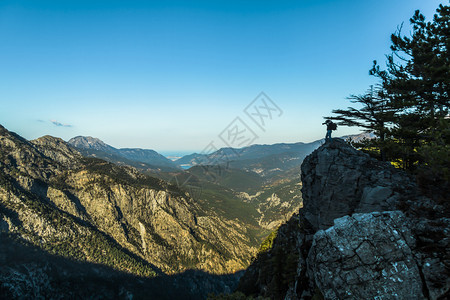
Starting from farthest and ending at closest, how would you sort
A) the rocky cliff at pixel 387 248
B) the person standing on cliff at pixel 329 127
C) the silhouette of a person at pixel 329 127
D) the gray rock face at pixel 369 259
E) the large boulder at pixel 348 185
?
the silhouette of a person at pixel 329 127, the person standing on cliff at pixel 329 127, the large boulder at pixel 348 185, the gray rock face at pixel 369 259, the rocky cliff at pixel 387 248

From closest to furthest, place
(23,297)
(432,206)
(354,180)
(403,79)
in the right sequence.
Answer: (432,206) < (354,180) < (403,79) < (23,297)

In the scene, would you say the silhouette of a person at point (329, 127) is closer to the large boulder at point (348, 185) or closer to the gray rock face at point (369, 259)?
the large boulder at point (348, 185)

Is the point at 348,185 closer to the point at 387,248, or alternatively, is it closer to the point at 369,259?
the point at 387,248

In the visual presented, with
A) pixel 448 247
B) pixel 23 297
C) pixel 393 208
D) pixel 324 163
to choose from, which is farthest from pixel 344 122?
pixel 23 297

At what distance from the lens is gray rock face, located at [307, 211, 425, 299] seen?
12.9 metres

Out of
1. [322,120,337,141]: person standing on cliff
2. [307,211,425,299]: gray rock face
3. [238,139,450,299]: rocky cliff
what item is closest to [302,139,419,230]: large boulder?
[238,139,450,299]: rocky cliff

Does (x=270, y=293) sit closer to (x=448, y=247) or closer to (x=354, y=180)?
(x=354, y=180)

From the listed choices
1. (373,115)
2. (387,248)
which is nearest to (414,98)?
(373,115)

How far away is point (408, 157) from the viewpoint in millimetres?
25469

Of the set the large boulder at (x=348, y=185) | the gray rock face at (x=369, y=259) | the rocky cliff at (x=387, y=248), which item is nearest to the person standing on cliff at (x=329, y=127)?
the large boulder at (x=348, y=185)

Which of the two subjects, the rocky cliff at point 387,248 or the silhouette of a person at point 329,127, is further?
the silhouette of a person at point 329,127

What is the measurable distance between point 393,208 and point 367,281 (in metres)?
7.09

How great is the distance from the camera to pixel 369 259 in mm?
13617

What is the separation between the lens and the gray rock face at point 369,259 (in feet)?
42.3
